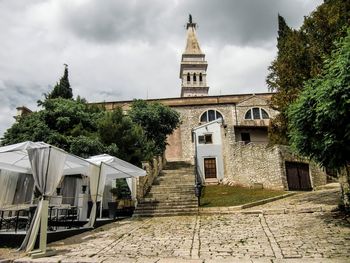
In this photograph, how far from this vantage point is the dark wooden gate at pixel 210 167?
81.0ft

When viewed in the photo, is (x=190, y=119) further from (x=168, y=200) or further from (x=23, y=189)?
(x=23, y=189)

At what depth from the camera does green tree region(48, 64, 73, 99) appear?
25.8 meters

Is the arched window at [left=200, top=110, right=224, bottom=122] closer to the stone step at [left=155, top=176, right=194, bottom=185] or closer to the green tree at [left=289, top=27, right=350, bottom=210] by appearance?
the stone step at [left=155, top=176, right=194, bottom=185]

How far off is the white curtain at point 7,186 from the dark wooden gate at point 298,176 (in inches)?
616

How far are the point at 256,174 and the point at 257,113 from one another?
561 inches

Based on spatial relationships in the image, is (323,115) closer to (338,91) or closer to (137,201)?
(338,91)

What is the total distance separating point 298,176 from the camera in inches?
747

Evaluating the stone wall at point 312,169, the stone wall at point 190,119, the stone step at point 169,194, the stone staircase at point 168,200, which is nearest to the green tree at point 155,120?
the stone staircase at point 168,200

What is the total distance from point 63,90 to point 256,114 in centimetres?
2106

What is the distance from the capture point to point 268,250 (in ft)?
20.4

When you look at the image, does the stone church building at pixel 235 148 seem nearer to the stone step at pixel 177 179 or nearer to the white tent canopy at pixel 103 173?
the stone step at pixel 177 179

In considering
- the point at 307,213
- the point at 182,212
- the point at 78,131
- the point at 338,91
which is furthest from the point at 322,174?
the point at 78,131

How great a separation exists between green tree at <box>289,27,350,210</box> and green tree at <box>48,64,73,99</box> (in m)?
22.1

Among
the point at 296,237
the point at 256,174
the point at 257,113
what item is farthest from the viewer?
the point at 257,113
